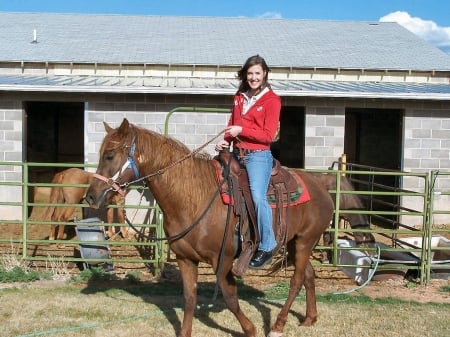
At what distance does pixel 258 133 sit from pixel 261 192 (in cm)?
51

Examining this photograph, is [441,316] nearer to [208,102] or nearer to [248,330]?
[248,330]

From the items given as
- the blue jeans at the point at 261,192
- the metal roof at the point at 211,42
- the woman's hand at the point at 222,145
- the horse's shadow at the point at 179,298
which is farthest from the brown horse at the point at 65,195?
the blue jeans at the point at 261,192

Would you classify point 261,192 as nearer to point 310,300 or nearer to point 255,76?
point 255,76

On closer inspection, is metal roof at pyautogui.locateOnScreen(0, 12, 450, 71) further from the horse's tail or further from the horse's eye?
the horse's eye

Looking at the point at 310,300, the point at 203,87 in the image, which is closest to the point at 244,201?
the point at 310,300

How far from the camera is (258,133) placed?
4293 mm

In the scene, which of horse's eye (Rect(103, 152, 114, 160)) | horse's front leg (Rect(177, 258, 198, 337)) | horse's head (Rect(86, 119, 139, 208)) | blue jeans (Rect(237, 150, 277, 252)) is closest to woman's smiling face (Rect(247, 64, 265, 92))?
blue jeans (Rect(237, 150, 277, 252))

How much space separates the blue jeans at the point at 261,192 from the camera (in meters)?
4.41

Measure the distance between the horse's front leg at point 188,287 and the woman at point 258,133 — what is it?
596mm

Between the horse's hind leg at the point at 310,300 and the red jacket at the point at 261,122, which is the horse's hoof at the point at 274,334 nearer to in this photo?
the horse's hind leg at the point at 310,300

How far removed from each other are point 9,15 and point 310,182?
52.5 ft

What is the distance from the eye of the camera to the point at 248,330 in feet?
15.2

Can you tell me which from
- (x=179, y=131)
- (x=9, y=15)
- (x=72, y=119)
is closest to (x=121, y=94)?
(x=179, y=131)

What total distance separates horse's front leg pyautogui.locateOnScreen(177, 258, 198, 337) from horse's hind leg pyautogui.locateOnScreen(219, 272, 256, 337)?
0.28 meters
